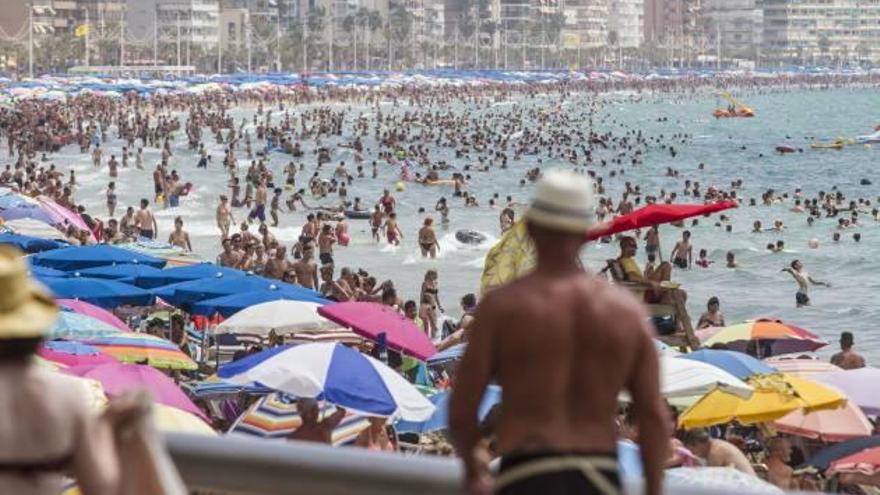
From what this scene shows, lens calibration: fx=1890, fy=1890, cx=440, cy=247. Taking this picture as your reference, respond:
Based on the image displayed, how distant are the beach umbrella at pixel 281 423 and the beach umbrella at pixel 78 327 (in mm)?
2814

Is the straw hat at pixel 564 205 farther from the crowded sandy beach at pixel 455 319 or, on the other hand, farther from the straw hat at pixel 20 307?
the straw hat at pixel 20 307

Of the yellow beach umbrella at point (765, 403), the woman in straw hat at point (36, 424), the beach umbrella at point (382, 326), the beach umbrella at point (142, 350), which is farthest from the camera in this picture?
the beach umbrella at point (382, 326)

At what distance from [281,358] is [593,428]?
6994 millimetres

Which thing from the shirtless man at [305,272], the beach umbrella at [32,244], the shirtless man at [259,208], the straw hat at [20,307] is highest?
the straw hat at [20,307]

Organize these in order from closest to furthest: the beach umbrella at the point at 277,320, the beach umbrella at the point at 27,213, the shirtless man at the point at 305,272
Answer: the beach umbrella at the point at 277,320 < the shirtless man at the point at 305,272 < the beach umbrella at the point at 27,213

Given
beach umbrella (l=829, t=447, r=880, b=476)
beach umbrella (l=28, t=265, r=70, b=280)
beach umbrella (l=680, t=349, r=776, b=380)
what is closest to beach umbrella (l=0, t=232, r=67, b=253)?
beach umbrella (l=28, t=265, r=70, b=280)

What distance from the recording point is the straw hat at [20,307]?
3.11 metres

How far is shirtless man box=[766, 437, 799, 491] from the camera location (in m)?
10.0

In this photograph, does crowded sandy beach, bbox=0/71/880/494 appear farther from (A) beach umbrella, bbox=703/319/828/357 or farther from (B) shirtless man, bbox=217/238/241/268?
(B) shirtless man, bbox=217/238/241/268

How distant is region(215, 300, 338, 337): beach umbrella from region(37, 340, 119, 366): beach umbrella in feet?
8.79

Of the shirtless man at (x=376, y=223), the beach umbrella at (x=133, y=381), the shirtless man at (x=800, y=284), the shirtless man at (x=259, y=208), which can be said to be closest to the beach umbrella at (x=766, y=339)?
the beach umbrella at (x=133, y=381)

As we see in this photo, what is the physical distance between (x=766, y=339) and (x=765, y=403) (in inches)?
204

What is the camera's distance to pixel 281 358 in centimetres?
1024

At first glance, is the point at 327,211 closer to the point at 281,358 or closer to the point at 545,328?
the point at 281,358
